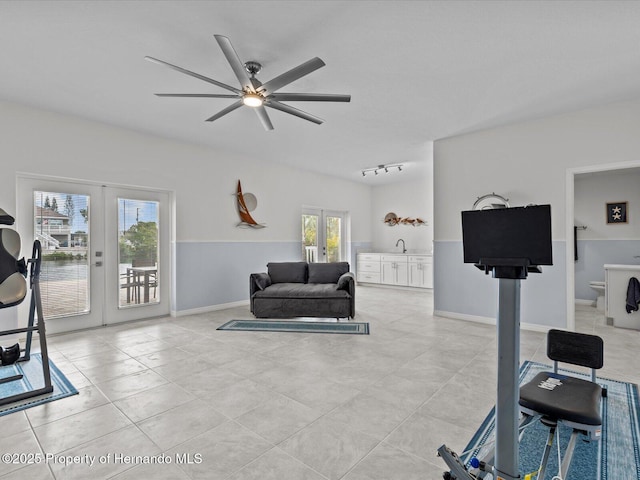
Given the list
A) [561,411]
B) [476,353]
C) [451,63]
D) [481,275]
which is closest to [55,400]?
[561,411]

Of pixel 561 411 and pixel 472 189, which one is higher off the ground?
pixel 472 189

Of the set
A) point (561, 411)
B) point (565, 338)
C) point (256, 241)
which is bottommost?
point (561, 411)

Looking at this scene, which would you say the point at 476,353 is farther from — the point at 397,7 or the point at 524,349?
the point at 397,7

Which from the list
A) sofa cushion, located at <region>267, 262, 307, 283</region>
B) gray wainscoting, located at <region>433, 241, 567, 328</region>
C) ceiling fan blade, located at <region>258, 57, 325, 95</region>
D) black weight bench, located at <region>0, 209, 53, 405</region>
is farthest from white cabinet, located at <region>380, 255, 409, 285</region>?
black weight bench, located at <region>0, 209, 53, 405</region>

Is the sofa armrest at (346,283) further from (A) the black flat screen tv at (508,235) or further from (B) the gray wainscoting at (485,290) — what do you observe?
(A) the black flat screen tv at (508,235)

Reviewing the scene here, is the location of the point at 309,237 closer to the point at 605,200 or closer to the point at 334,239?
the point at 334,239

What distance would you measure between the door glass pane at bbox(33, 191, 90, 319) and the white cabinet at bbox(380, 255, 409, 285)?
6216 mm

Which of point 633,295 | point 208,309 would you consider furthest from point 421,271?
point 208,309

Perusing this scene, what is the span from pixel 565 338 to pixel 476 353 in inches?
45.8

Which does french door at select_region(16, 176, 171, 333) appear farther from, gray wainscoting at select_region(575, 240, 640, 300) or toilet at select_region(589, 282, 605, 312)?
gray wainscoting at select_region(575, 240, 640, 300)

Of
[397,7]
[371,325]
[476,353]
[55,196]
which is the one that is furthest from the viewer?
[371,325]

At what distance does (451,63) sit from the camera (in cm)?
293

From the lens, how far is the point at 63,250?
13.7 ft

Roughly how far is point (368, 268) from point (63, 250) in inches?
254
